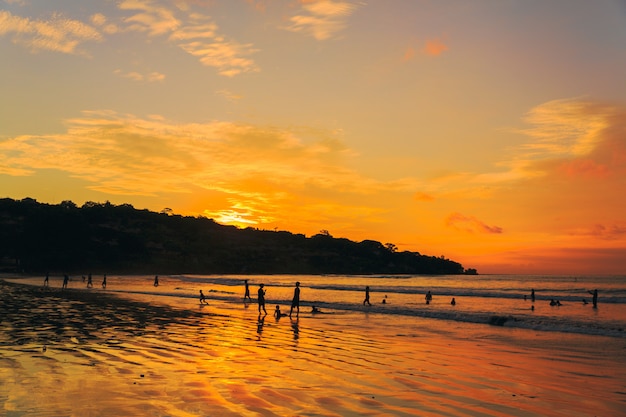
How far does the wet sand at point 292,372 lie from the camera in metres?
11.5

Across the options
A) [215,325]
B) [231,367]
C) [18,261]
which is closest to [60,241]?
[18,261]

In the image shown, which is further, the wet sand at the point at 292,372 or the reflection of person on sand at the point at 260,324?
the reflection of person on sand at the point at 260,324

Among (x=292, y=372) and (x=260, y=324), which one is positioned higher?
(x=292, y=372)

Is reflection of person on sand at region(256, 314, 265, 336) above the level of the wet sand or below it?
below

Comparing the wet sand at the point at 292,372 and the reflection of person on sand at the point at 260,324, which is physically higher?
the wet sand at the point at 292,372

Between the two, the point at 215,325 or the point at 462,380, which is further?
the point at 215,325

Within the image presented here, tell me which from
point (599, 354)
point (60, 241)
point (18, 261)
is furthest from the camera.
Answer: point (60, 241)

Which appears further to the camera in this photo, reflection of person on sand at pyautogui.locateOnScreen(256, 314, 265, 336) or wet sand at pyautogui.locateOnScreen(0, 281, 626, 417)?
reflection of person on sand at pyautogui.locateOnScreen(256, 314, 265, 336)

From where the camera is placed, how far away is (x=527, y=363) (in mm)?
19062

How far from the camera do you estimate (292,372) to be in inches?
610

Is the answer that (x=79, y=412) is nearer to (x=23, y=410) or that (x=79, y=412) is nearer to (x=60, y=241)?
(x=23, y=410)

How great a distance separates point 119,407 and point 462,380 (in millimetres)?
8955

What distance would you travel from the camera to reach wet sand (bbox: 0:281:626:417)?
1150cm

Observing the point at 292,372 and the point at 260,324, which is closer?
the point at 292,372
